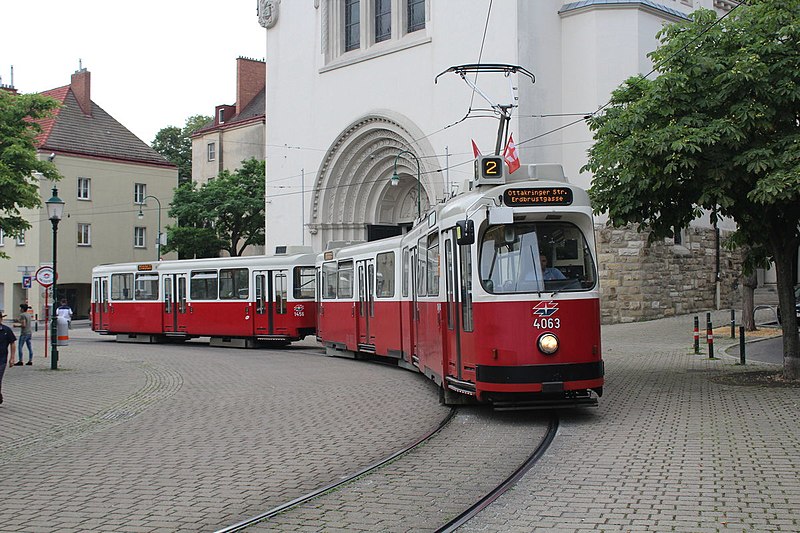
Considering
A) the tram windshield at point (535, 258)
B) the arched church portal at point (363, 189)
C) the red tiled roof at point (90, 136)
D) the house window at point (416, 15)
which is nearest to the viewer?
the tram windshield at point (535, 258)

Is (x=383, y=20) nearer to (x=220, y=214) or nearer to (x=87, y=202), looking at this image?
(x=220, y=214)

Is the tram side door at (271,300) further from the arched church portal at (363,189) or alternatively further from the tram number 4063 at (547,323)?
the tram number 4063 at (547,323)

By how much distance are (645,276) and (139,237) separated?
1471 inches

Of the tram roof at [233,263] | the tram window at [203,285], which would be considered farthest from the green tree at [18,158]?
the tram window at [203,285]

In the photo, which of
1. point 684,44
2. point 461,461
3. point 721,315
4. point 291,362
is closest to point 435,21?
point 721,315

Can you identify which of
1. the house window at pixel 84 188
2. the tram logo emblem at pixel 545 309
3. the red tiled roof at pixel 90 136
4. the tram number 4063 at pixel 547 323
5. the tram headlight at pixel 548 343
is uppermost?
the red tiled roof at pixel 90 136

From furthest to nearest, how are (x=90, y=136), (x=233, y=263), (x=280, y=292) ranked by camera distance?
(x=90, y=136) < (x=233, y=263) < (x=280, y=292)

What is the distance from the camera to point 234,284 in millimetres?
28141

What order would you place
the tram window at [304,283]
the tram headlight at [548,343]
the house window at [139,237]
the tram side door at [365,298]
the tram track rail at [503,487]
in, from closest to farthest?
the tram track rail at [503,487], the tram headlight at [548,343], the tram side door at [365,298], the tram window at [304,283], the house window at [139,237]

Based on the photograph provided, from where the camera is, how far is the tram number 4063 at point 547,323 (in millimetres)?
11031

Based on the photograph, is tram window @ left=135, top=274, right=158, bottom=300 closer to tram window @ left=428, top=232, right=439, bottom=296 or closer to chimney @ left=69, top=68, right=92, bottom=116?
tram window @ left=428, top=232, right=439, bottom=296

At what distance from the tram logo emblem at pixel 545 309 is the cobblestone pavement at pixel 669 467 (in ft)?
4.37

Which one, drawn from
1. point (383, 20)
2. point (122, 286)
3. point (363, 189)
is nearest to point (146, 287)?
point (122, 286)

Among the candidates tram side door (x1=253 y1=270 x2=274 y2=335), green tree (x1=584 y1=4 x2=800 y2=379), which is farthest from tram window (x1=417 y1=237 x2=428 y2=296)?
tram side door (x1=253 y1=270 x2=274 y2=335)
